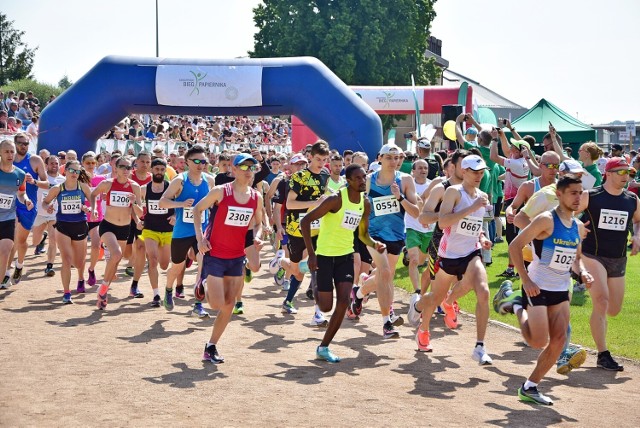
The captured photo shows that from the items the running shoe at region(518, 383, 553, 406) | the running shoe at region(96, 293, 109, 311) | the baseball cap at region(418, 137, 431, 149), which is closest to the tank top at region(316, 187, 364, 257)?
the running shoe at region(518, 383, 553, 406)

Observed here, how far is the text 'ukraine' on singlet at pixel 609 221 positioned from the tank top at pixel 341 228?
7.86ft

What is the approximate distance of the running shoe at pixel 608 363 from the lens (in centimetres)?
924

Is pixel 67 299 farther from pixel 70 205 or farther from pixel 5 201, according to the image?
pixel 5 201

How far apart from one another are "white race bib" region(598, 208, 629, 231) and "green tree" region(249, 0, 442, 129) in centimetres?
4802

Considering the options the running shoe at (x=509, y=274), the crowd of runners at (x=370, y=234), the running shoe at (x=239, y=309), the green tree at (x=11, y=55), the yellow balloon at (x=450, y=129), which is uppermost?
the green tree at (x=11, y=55)

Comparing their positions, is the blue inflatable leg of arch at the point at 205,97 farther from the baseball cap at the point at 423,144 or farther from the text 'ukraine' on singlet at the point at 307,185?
the text 'ukraine' on singlet at the point at 307,185

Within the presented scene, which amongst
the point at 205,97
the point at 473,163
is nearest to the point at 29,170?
the point at 473,163

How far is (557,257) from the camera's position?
25.5 feet

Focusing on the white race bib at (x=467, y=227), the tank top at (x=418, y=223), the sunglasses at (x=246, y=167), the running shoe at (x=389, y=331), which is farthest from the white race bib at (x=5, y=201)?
the white race bib at (x=467, y=227)

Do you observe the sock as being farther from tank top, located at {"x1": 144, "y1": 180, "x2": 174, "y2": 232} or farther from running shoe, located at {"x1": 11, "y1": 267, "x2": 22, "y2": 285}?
running shoe, located at {"x1": 11, "y1": 267, "x2": 22, "y2": 285}

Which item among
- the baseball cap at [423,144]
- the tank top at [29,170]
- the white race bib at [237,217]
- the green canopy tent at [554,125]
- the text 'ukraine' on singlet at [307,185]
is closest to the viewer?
the white race bib at [237,217]

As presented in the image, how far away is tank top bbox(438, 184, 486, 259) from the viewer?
30.4 feet

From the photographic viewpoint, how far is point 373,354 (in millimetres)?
9867

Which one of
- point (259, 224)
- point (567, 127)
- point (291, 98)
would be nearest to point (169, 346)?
point (259, 224)
